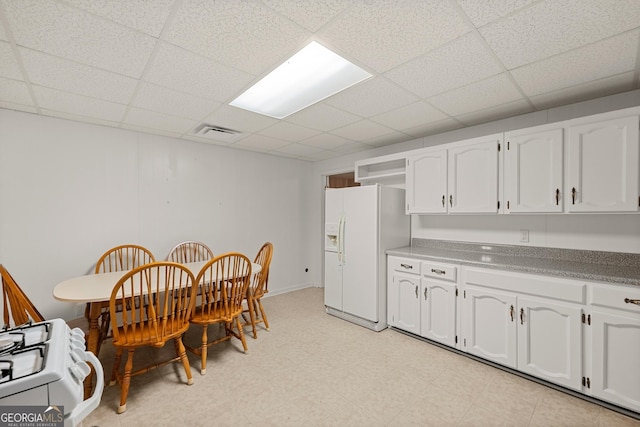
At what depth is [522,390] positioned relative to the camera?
2031 millimetres

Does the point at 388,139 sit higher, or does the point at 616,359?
the point at 388,139

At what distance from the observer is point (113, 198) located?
3.10 m

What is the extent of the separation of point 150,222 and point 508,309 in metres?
3.90

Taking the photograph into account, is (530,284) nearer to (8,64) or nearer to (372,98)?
(372,98)

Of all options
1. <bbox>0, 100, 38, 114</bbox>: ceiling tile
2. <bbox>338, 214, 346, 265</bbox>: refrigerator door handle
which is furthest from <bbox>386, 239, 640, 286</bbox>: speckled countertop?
<bbox>0, 100, 38, 114</bbox>: ceiling tile

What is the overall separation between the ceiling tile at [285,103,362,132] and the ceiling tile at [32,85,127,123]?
1.63 m

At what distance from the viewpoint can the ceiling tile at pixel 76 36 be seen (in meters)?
1.32

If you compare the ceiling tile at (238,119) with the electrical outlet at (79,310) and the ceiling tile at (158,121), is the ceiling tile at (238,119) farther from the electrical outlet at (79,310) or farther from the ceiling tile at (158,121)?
the electrical outlet at (79,310)

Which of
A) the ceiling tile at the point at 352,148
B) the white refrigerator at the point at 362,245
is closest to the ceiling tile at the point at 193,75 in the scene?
the white refrigerator at the point at 362,245

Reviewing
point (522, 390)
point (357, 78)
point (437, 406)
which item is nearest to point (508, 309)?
point (522, 390)

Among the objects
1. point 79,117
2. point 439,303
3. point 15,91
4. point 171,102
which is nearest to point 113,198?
point 79,117

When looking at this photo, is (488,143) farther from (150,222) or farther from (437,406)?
(150,222)

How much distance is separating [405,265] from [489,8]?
7.41 feet

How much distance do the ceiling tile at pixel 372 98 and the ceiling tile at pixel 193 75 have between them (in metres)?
0.79
